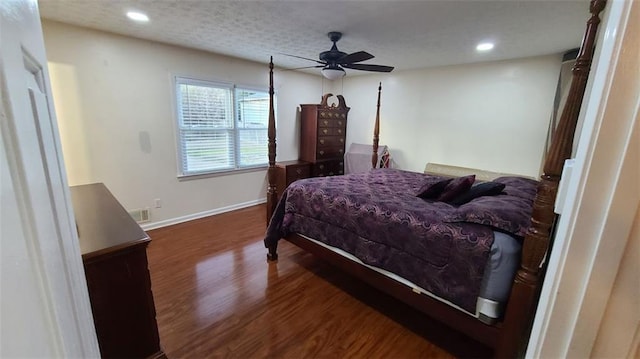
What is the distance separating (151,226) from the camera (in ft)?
11.3

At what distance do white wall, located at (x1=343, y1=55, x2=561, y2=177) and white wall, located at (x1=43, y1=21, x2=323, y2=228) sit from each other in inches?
95.1

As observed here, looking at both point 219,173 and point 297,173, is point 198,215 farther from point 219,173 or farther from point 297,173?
point 297,173

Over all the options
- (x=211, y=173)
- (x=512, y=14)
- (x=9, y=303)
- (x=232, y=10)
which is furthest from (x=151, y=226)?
(x=512, y=14)

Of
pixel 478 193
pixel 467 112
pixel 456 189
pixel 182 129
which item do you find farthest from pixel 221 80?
pixel 467 112

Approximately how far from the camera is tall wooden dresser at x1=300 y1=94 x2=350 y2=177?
476cm

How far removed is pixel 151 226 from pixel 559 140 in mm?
4030

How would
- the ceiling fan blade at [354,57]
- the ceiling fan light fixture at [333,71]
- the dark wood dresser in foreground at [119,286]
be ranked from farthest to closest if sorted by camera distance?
the ceiling fan light fixture at [333,71], the ceiling fan blade at [354,57], the dark wood dresser in foreground at [119,286]

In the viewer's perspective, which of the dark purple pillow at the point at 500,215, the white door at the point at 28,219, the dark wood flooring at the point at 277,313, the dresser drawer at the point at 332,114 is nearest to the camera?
the white door at the point at 28,219

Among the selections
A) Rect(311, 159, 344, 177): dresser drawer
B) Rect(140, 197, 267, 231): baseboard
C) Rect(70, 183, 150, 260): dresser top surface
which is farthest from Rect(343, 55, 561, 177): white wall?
Rect(70, 183, 150, 260): dresser top surface

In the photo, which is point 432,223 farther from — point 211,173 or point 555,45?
point 211,173

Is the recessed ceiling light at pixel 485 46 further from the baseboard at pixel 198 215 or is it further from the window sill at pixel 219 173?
the baseboard at pixel 198 215

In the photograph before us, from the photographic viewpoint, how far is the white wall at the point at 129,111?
9.01 ft

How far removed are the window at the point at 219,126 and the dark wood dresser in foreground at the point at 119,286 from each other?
7.70ft

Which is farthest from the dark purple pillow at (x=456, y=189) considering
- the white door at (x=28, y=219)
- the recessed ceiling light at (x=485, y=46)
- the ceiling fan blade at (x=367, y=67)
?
the white door at (x=28, y=219)
